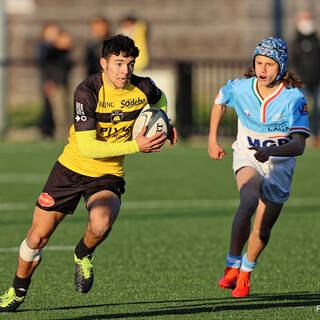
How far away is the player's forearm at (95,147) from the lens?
6.77 meters

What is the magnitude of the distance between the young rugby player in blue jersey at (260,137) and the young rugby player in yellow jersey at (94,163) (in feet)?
2.66

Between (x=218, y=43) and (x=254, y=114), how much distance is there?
22.5 meters

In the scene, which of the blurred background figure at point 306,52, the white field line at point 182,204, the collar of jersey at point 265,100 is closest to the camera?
the collar of jersey at point 265,100

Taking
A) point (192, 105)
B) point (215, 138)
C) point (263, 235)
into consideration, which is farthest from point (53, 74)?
point (263, 235)

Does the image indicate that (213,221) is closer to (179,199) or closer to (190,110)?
(179,199)

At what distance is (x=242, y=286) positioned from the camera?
7.53m

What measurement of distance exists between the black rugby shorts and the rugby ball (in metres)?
0.37

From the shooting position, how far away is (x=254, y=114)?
754 cm

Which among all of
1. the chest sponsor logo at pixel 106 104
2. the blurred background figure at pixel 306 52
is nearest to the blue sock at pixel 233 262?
the chest sponsor logo at pixel 106 104

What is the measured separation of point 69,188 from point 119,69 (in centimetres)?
85

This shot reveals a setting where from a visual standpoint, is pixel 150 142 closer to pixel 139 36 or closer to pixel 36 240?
pixel 36 240

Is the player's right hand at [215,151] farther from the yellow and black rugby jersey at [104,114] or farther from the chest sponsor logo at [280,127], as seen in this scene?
the yellow and black rugby jersey at [104,114]

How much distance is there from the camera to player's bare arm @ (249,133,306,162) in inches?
267

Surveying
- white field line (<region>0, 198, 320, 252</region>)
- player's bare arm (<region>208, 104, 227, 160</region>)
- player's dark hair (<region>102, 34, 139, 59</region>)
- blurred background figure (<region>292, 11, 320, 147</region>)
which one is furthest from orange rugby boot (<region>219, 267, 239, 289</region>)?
blurred background figure (<region>292, 11, 320, 147</region>)
